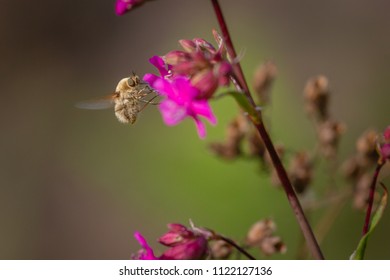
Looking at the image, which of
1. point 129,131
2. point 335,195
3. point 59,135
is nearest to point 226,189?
point 129,131

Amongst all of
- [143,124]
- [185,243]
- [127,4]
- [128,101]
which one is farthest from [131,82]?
[143,124]

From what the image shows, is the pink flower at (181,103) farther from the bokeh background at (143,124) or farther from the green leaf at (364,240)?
the bokeh background at (143,124)

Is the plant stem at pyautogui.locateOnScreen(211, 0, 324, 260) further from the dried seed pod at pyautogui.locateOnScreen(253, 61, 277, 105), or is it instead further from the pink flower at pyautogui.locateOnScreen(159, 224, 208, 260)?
the dried seed pod at pyautogui.locateOnScreen(253, 61, 277, 105)

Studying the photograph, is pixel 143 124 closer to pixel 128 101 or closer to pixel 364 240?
pixel 128 101

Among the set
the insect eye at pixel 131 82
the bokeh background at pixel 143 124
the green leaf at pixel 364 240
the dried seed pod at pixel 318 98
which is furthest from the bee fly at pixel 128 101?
the bokeh background at pixel 143 124

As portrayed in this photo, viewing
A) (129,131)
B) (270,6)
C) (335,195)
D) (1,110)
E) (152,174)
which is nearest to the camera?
(335,195)

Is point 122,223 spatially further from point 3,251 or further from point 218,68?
point 218,68

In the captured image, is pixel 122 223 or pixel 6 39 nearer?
pixel 122 223
